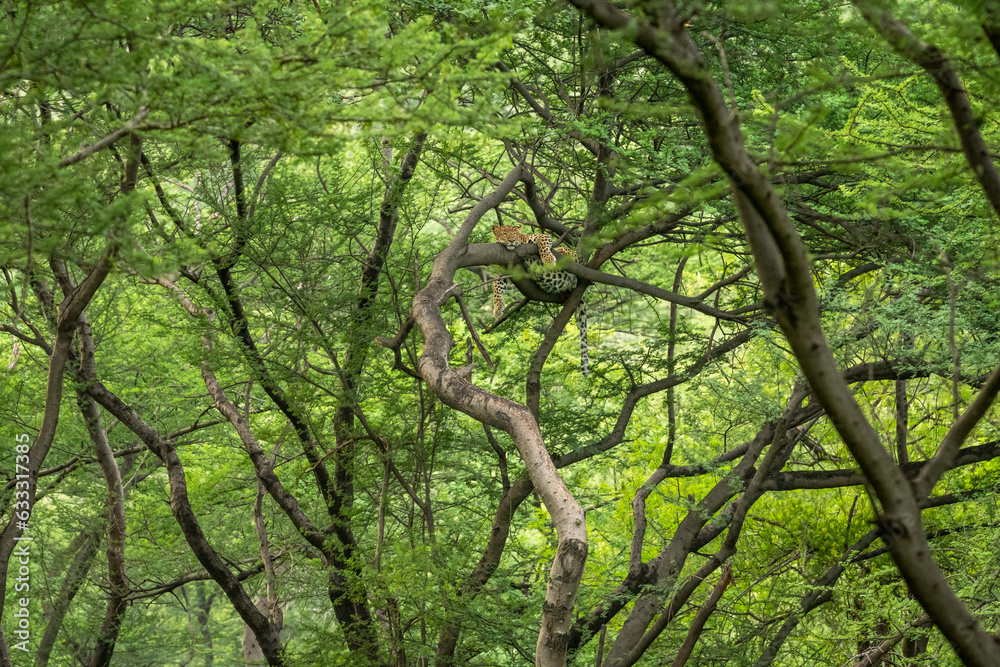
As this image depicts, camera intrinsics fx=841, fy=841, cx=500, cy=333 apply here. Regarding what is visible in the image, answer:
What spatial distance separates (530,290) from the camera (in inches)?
244

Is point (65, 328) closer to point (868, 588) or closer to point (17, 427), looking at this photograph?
point (17, 427)

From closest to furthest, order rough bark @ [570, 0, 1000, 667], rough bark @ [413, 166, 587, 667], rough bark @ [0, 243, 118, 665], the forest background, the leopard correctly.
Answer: rough bark @ [570, 0, 1000, 667]
the forest background
rough bark @ [413, 166, 587, 667]
rough bark @ [0, 243, 118, 665]
the leopard

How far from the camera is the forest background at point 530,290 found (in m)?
3.02

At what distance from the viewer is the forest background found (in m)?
3.02

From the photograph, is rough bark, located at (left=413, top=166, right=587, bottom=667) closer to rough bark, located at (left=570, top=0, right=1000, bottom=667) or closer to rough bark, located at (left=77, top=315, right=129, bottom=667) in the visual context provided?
rough bark, located at (left=570, top=0, right=1000, bottom=667)

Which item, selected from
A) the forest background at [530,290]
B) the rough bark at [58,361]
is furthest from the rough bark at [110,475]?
the rough bark at [58,361]

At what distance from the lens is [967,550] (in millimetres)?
6078

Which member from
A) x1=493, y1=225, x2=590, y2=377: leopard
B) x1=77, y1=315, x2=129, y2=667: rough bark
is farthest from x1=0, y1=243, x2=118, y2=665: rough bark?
x1=493, y1=225, x2=590, y2=377: leopard

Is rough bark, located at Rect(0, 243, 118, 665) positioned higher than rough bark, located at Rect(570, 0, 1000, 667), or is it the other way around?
rough bark, located at Rect(0, 243, 118, 665)

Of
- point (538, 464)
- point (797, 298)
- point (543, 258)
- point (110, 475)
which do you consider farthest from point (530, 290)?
point (110, 475)

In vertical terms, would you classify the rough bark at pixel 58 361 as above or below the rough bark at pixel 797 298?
above

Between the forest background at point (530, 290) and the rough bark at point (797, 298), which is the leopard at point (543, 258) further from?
the rough bark at point (797, 298)

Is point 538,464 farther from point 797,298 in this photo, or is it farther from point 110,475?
point 110,475

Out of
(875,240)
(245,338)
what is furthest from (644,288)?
(245,338)
